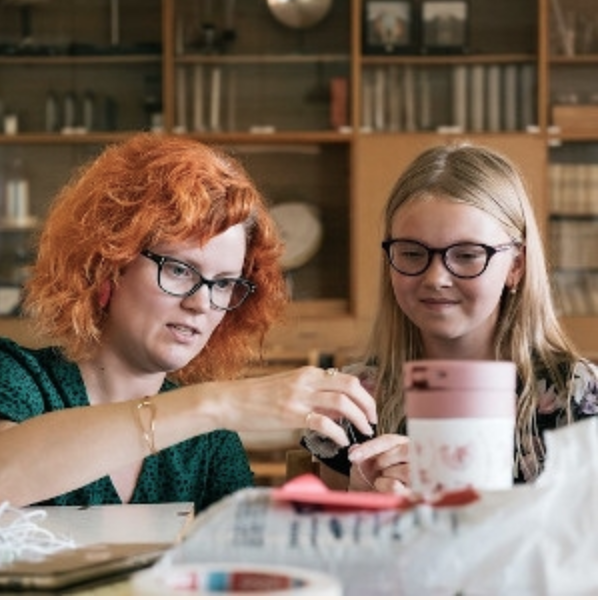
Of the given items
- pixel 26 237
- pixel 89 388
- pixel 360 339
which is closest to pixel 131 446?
pixel 89 388

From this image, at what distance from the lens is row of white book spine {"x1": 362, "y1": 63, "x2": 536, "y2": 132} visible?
222 inches

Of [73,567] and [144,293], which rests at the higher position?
[144,293]

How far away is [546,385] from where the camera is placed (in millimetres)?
2008

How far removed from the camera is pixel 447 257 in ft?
6.27

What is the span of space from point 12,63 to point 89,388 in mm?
4005

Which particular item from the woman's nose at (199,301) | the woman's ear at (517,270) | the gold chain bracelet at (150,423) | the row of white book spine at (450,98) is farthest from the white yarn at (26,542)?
the row of white book spine at (450,98)

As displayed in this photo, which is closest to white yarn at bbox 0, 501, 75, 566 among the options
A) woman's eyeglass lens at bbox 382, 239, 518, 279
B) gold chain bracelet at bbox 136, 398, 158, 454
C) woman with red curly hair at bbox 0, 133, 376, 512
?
gold chain bracelet at bbox 136, 398, 158, 454

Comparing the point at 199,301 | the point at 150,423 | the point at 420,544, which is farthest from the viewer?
the point at 199,301

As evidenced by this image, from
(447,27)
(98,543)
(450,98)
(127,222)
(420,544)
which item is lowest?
(98,543)

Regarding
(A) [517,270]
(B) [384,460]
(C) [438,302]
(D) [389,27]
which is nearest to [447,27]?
(D) [389,27]

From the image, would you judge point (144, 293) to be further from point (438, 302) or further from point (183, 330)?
point (438, 302)

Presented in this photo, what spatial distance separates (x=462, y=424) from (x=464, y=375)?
37mm

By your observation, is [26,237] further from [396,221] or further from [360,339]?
[396,221]

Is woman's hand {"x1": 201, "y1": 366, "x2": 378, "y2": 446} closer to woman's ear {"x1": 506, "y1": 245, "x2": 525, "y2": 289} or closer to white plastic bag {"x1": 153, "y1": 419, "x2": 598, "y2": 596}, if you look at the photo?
white plastic bag {"x1": 153, "y1": 419, "x2": 598, "y2": 596}
